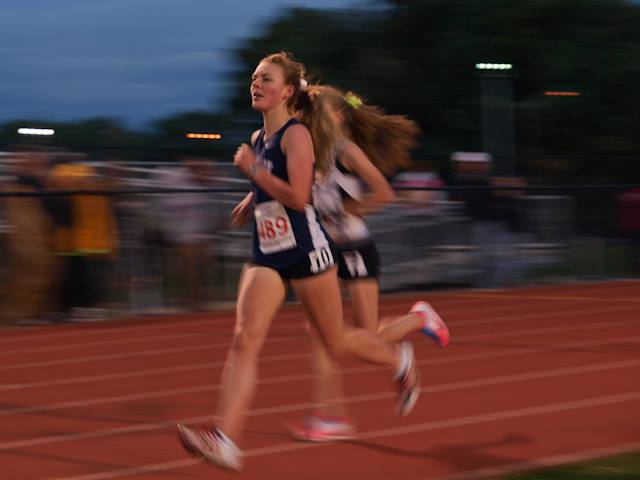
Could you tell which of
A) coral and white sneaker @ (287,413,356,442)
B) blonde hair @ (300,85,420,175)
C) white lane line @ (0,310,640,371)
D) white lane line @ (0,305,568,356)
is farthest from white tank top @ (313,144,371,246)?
white lane line @ (0,305,568,356)

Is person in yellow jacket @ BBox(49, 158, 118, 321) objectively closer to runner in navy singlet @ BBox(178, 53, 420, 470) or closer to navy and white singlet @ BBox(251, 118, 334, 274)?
runner in navy singlet @ BBox(178, 53, 420, 470)

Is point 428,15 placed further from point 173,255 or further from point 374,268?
point 374,268

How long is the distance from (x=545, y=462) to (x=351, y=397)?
2.24m

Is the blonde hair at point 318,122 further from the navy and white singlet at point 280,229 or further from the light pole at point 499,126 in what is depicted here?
the light pole at point 499,126

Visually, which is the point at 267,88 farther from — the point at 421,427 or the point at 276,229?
the point at 421,427

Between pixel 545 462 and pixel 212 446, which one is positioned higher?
pixel 212 446

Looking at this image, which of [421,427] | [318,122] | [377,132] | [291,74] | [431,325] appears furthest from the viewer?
[431,325]

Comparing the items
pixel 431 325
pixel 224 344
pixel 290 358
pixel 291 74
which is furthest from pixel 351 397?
pixel 224 344

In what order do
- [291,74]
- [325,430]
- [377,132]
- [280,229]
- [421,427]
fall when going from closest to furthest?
1. [280,229]
2. [291,74]
3. [325,430]
4. [377,132]
5. [421,427]

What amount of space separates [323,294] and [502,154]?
18162 mm

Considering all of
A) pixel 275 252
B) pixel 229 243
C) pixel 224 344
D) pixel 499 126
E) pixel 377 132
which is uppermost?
pixel 499 126

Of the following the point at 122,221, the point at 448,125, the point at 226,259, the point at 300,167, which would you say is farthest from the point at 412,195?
the point at 448,125

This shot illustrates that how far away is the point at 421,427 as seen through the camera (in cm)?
701

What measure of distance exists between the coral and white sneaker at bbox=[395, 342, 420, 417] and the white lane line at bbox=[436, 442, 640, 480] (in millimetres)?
828
